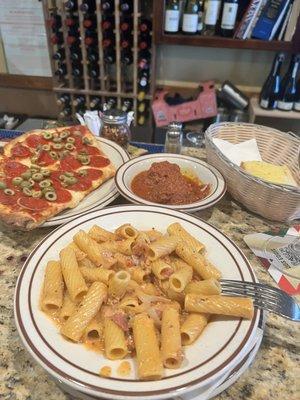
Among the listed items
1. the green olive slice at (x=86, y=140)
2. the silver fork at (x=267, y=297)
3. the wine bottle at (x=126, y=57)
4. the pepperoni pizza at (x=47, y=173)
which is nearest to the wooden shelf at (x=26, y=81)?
the wine bottle at (x=126, y=57)

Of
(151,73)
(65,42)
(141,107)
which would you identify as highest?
(65,42)

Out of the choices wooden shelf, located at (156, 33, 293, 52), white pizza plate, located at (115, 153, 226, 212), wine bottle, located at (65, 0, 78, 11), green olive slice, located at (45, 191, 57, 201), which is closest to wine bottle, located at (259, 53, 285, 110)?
wooden shelf, located at (156, 33, 293, 52)

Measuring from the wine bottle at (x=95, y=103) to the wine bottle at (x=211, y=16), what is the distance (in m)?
0.90

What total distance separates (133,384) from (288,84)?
7.64 ft

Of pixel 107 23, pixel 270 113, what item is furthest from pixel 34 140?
pixel 270 113

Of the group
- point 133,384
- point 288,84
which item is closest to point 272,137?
point 133,384

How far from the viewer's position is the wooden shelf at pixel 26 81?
9.11 ft

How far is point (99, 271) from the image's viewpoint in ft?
2.29

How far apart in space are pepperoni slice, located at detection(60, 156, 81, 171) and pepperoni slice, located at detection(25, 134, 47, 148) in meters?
0.15

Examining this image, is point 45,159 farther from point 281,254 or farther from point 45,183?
point 281,254

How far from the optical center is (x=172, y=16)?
2088 mm

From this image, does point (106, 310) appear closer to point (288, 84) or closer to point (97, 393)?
point (97, 393)

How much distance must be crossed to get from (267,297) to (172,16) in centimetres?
198

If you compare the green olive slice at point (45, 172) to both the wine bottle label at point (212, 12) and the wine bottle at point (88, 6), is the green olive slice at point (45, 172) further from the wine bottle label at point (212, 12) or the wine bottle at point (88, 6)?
the wine bottle label at point (212, 12)
